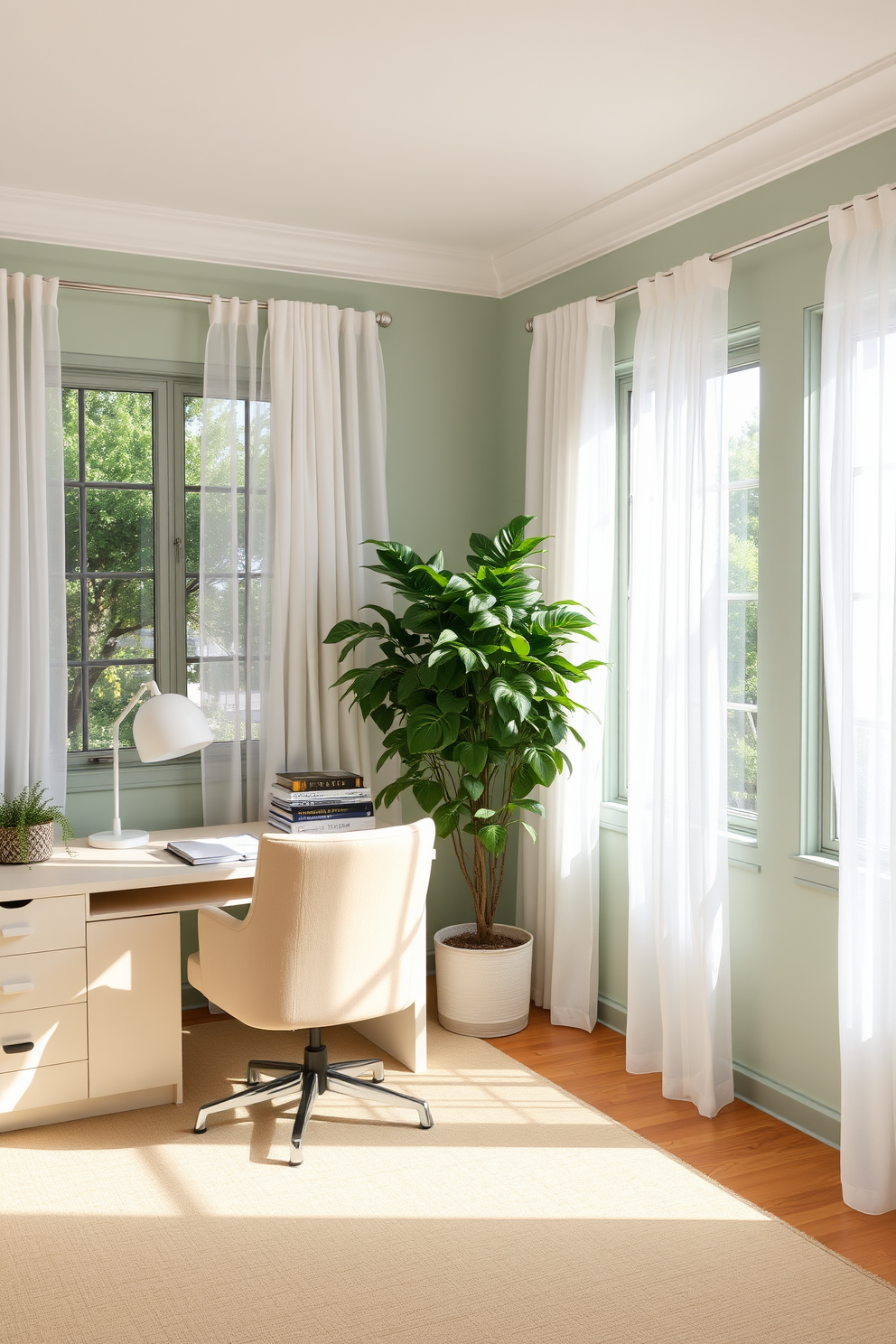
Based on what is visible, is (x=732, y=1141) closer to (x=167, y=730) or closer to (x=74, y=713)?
(x=167, y=730)

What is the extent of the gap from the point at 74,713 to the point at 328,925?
1.60 meters

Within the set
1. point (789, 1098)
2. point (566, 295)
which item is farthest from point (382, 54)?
point (789, 1098)

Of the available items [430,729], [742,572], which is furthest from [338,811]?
[742,572]

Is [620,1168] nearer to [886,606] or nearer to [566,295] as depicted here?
[886,606]

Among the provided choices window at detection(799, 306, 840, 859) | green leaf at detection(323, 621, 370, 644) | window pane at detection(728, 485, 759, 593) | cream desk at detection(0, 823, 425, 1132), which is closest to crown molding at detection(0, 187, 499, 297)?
green leaf at detection(323, 621, 370, 644)

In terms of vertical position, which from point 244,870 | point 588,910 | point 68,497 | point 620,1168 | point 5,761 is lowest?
point 620,1168

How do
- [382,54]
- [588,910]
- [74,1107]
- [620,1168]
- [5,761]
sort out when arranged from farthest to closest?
[588,910] → [5,761] → [74,1107] → [620,1168] → [382,54]

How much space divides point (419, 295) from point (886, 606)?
2.43 m

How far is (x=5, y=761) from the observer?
12.2 ft

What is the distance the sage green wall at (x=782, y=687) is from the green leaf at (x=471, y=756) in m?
0.84

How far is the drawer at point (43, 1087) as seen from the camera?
3.11m

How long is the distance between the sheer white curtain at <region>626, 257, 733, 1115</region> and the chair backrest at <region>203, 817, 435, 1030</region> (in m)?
0.86

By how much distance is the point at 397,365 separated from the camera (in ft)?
14.6

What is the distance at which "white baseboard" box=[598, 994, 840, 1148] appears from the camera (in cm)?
314
